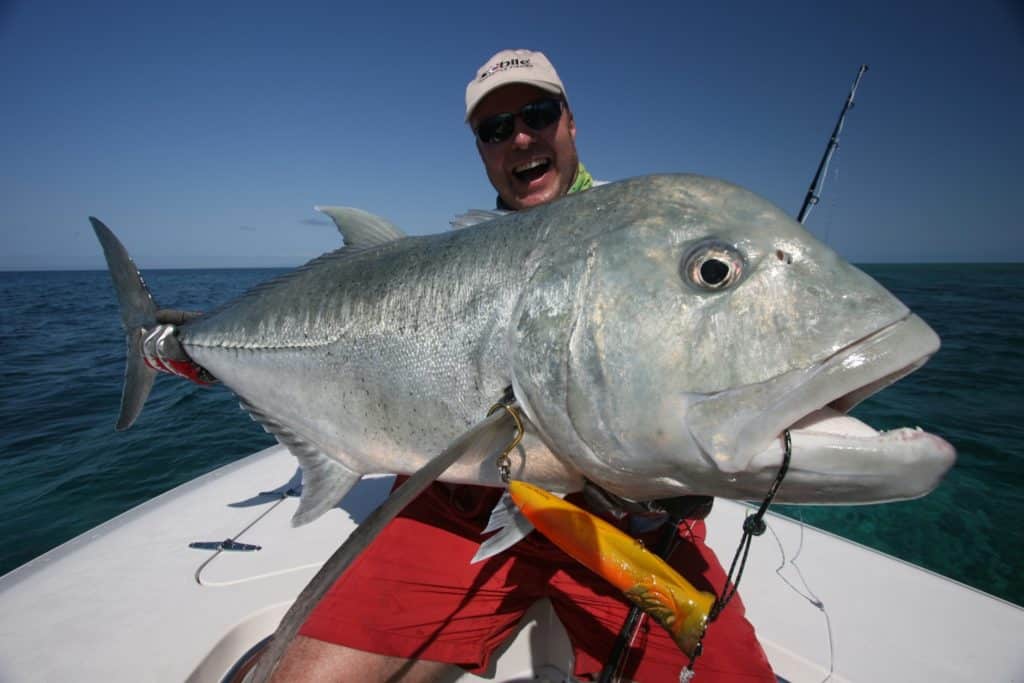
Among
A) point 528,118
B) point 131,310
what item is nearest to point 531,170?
point 528,118

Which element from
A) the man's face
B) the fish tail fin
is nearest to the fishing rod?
the man's face

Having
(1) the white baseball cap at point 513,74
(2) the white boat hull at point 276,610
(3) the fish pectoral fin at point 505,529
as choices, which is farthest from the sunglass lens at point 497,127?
(2) the white boat hull at point 276,610

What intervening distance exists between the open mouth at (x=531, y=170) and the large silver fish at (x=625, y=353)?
1008 mm

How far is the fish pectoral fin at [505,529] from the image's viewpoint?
135 centimetres

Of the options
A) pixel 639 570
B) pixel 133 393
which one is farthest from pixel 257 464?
pixel 639 570

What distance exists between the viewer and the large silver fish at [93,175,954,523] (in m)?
0.98

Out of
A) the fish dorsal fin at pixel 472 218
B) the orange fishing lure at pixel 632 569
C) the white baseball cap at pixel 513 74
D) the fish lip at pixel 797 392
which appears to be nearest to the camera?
the fish lip at pixel 797 392

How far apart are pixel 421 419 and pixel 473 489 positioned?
28.6 inches

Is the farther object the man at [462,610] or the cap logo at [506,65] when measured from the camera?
the cap logo at [506,65]

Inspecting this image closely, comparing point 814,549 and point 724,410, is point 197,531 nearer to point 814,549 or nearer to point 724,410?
point 724,410

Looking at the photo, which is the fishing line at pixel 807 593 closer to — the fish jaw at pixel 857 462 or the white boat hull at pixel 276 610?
the white boat hull at pixel 276 610

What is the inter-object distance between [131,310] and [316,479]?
1.74m

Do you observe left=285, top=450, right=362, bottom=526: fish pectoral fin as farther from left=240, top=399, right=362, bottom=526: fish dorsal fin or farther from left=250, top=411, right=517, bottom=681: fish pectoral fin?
left=250, top=411, right=517, bottom=681: fish pectoral fin

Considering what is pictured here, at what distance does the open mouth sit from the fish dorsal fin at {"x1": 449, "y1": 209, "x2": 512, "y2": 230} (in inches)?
34.5
